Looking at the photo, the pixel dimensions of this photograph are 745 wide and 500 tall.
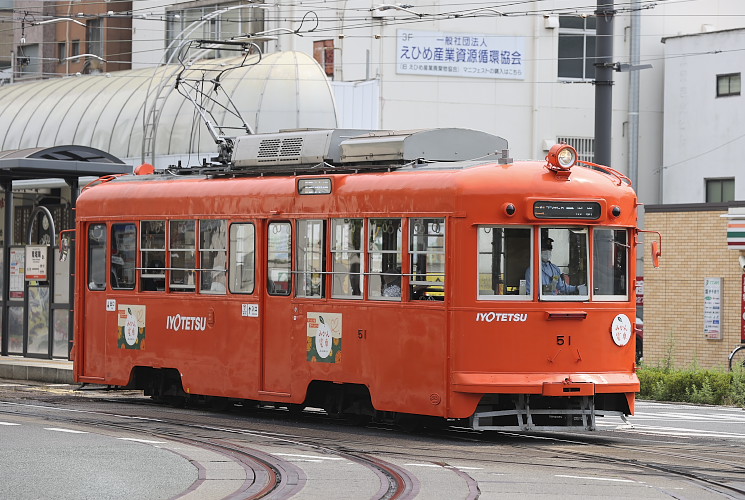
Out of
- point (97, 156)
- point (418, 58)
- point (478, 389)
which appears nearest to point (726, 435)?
point (478, 389)

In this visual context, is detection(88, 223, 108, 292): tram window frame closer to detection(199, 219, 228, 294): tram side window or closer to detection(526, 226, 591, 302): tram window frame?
detection(199, 219, 228, 294): tram side window

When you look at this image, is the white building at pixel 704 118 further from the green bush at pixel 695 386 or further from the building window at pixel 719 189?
the green bush at pixel 695 386

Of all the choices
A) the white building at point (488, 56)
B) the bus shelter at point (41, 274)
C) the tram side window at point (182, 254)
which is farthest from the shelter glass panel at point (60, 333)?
the white building at point (488, 56)

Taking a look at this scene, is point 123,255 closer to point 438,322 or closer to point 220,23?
point 438,322

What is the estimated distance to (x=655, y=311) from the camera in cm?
3222

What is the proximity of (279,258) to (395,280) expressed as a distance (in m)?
2.00

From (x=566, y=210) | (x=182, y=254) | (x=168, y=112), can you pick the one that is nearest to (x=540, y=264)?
(x=566, y=210)

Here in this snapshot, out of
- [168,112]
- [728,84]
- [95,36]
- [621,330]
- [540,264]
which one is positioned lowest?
[621,330]

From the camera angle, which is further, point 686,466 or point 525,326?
point 525,326

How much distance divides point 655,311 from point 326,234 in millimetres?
16577

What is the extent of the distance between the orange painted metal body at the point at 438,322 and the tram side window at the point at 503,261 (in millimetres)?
104

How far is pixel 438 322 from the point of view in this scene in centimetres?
1574

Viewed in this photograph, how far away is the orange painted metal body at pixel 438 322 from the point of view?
15.6 meters

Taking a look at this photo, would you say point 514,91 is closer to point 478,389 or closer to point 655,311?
point 655,311
